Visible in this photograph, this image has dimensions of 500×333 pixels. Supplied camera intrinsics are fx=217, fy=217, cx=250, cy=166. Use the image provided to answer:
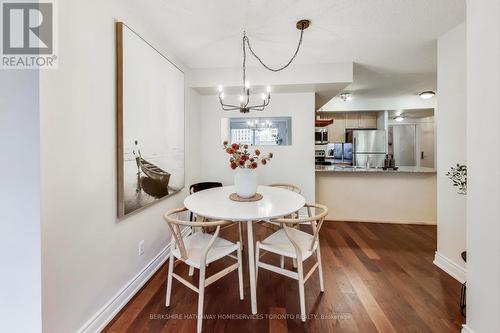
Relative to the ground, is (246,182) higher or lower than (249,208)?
higher

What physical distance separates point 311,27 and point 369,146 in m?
4.06

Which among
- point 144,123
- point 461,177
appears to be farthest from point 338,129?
point 144,123

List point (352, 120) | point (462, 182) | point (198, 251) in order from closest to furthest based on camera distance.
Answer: point (198, 251), point (462, 182), point (352, 120)

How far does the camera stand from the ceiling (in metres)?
1.73

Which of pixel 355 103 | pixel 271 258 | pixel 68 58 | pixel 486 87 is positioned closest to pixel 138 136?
pixel 68 58

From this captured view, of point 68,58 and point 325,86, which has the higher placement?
point 325,86

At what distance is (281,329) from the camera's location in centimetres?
147

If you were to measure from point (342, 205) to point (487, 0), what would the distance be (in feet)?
9.77

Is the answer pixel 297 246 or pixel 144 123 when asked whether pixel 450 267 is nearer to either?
pixel 297 246

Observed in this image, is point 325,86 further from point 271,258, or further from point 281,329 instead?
point 281,329

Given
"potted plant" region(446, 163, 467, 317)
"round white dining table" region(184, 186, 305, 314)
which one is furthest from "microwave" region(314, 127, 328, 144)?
"round white dining table" region(184, 186, 305, 314)

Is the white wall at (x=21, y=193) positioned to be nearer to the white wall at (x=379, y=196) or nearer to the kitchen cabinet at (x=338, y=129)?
the white wall at (x=379, y=196)

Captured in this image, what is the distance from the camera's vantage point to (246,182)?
201 cm

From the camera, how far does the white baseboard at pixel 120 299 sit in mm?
1411
